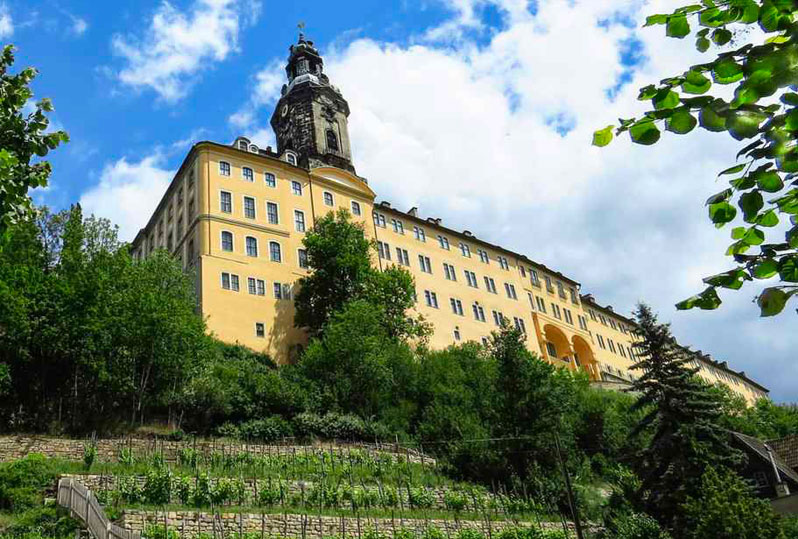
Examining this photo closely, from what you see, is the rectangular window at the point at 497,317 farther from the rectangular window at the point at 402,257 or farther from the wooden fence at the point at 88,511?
the wooden fence at the point at 88,511

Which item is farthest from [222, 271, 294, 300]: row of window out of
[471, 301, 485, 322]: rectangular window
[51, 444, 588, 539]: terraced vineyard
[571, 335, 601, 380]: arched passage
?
[571, 335, 601, 380]: arched passage

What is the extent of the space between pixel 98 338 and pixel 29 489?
10848 millimetres

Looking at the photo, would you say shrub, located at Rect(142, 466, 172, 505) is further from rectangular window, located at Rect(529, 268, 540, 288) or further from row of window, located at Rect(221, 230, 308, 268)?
rectangular window, located at Rect(529, 268, 540, 288)

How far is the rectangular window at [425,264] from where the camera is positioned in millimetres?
65188

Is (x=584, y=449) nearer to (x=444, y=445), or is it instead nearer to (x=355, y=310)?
(x=444, y=445)

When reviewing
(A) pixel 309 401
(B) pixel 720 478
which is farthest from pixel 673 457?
(A) pixel 309 401

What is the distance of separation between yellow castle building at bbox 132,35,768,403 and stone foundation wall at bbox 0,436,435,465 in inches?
657

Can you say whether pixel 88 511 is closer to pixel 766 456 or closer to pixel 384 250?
pixel 766 456

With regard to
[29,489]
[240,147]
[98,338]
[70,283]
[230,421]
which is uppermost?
[240,147]

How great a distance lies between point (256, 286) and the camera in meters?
51.2

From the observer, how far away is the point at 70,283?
32844 millimetres

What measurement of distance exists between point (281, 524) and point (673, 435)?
51.4 ft

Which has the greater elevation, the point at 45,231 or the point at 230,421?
the point at 45,231

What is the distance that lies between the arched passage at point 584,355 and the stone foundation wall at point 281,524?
5269 centimetres
